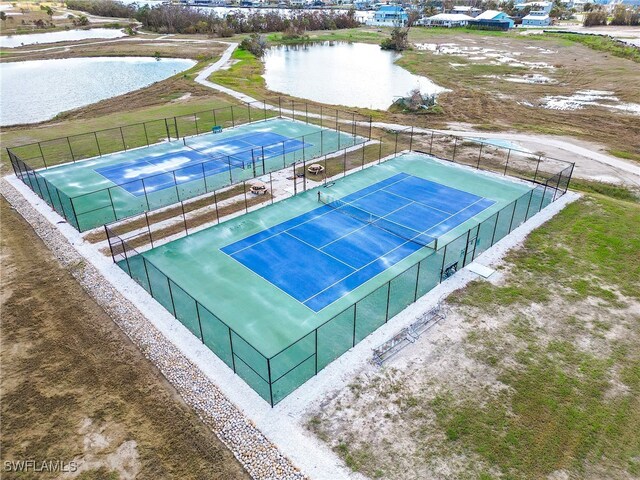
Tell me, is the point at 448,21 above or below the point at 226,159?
above

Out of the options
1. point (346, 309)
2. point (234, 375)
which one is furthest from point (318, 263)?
point (234, 375)

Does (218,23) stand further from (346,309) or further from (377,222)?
(346,309)

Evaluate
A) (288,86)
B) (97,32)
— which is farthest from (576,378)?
(97,32)

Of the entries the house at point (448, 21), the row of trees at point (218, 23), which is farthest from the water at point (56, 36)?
the house at point (448, 21)

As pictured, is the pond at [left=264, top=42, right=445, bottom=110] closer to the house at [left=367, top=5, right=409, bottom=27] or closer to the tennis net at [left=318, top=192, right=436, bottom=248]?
the tennis net at [left=318, top=192, right=436, bottom=248]

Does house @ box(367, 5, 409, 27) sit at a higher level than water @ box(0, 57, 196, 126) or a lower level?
higher

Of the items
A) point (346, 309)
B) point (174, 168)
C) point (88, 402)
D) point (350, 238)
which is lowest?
point (88, 402)

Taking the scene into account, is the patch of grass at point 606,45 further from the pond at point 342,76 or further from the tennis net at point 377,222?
the tennis net at point 377,222

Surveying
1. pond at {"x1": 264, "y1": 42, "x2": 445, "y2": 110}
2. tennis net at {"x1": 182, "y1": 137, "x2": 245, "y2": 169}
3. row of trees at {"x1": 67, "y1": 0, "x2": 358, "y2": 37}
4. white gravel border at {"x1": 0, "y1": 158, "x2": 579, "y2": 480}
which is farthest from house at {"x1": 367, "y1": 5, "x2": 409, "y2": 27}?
white gravel border at {"x1": 0, "y1": 158, "x2": 579, "y2": 480}
